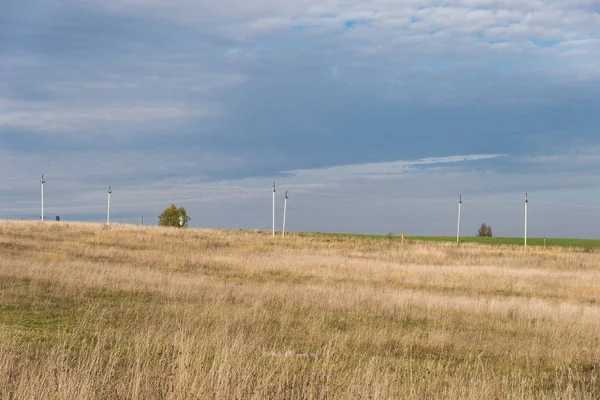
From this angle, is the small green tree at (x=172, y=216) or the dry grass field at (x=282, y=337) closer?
the dry grass field at (x=282, y=337)

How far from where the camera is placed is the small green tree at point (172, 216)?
12612 centimetres

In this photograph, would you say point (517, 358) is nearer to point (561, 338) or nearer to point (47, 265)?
point (561, 338)

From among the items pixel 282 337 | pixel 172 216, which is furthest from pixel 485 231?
pixel 282 337

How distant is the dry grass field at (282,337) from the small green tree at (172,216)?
302 feet

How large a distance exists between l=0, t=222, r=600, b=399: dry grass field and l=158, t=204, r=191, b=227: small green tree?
9206 cm

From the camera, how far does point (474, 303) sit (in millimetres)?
22703

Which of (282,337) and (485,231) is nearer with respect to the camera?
(282,337)

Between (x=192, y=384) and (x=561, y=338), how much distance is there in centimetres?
1213

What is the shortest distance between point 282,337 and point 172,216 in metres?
115

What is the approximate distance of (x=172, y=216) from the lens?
12662 centimetres

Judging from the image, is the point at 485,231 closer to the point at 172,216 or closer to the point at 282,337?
the point at 172,216

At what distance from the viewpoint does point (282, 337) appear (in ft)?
47.8

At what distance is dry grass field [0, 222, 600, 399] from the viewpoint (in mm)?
8156

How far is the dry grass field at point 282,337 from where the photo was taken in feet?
26.8
